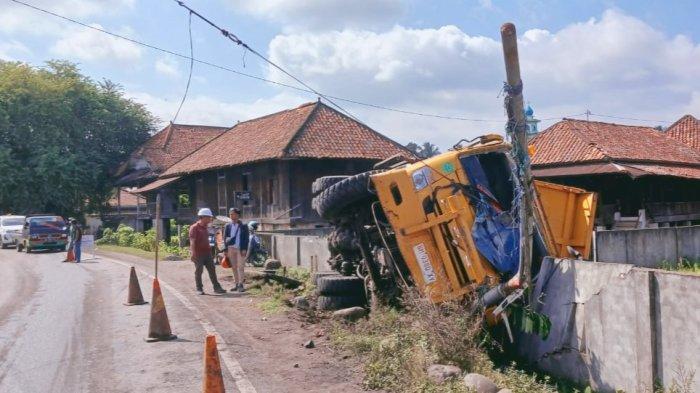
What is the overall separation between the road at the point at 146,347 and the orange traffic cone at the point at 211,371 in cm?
101

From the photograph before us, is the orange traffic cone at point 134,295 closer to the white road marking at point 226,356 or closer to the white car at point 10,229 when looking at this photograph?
the white road marking at point 226,356

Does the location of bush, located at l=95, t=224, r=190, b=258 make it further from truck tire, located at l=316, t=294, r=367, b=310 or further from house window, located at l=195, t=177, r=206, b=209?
truck tire, located at l=316, t=294, r=367, b=310

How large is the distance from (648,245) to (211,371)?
52.6ft

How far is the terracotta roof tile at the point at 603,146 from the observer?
99.8 ft

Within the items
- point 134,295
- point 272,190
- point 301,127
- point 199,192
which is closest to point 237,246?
point 134,295

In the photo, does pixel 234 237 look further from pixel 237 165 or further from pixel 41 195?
pixel 41 195

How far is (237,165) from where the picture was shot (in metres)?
31.1

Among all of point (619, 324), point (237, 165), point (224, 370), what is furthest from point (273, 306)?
point (237, 165)

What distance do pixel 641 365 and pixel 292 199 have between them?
22563mm

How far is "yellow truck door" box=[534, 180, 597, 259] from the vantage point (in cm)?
1008

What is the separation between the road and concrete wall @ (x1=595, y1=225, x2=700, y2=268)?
9.79 m

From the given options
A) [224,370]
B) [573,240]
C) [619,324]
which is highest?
[573,240]

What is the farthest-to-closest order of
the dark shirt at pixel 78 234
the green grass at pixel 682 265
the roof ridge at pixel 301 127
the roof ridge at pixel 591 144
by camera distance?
the roof ridge at pixel 591 144, the roof ridge at pixel 301 127, the dark shirt at pixel 78 234, the green grass at pixel 682 265

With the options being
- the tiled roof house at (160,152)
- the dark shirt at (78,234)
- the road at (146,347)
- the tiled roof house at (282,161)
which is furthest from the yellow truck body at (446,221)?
the tiled roof house at (160,152)
